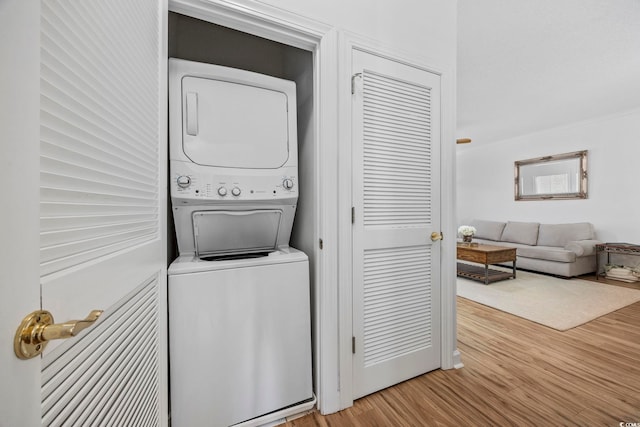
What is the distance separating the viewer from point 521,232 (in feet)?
16.5

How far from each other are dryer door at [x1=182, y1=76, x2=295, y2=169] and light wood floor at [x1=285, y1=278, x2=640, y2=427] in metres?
1.41

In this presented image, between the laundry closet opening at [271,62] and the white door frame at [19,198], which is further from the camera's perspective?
the laundry closet opening at [271,62]

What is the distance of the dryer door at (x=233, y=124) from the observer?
4.20ft

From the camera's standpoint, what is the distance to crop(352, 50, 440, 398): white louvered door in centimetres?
152

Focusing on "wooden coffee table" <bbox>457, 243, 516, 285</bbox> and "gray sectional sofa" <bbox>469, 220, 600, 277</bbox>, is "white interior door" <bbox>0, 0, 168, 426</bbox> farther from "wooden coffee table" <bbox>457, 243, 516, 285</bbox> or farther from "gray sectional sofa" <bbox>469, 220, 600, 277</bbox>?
"gray sectional sofa" <bbox>469, 220, 600, 277</bbox>

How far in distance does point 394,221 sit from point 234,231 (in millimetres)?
943

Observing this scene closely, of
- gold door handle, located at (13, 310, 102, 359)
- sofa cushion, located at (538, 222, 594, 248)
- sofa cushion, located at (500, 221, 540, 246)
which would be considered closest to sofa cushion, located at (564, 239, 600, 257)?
sofa cushion, located at (538, 222, 594, 248)

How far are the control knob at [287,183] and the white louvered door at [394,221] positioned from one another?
358 millimetres

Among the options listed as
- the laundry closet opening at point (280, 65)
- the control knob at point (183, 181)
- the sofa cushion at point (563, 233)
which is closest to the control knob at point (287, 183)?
the laundry closet opening at point (280, 65)

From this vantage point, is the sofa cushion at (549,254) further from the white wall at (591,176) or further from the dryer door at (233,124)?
the dryer door at (233,124)

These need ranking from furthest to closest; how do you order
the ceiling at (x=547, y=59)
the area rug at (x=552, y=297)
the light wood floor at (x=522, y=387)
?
the area rug at (x=552, y=297)
the ceiling at (x=547, y=59)
the light wood floor at (x=522, y=387)

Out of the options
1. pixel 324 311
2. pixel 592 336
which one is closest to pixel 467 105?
pixel 592 336

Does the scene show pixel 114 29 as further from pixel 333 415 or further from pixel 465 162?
pixel 465 162

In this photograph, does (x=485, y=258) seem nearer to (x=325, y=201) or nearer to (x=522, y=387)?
(x=522, y=387)
